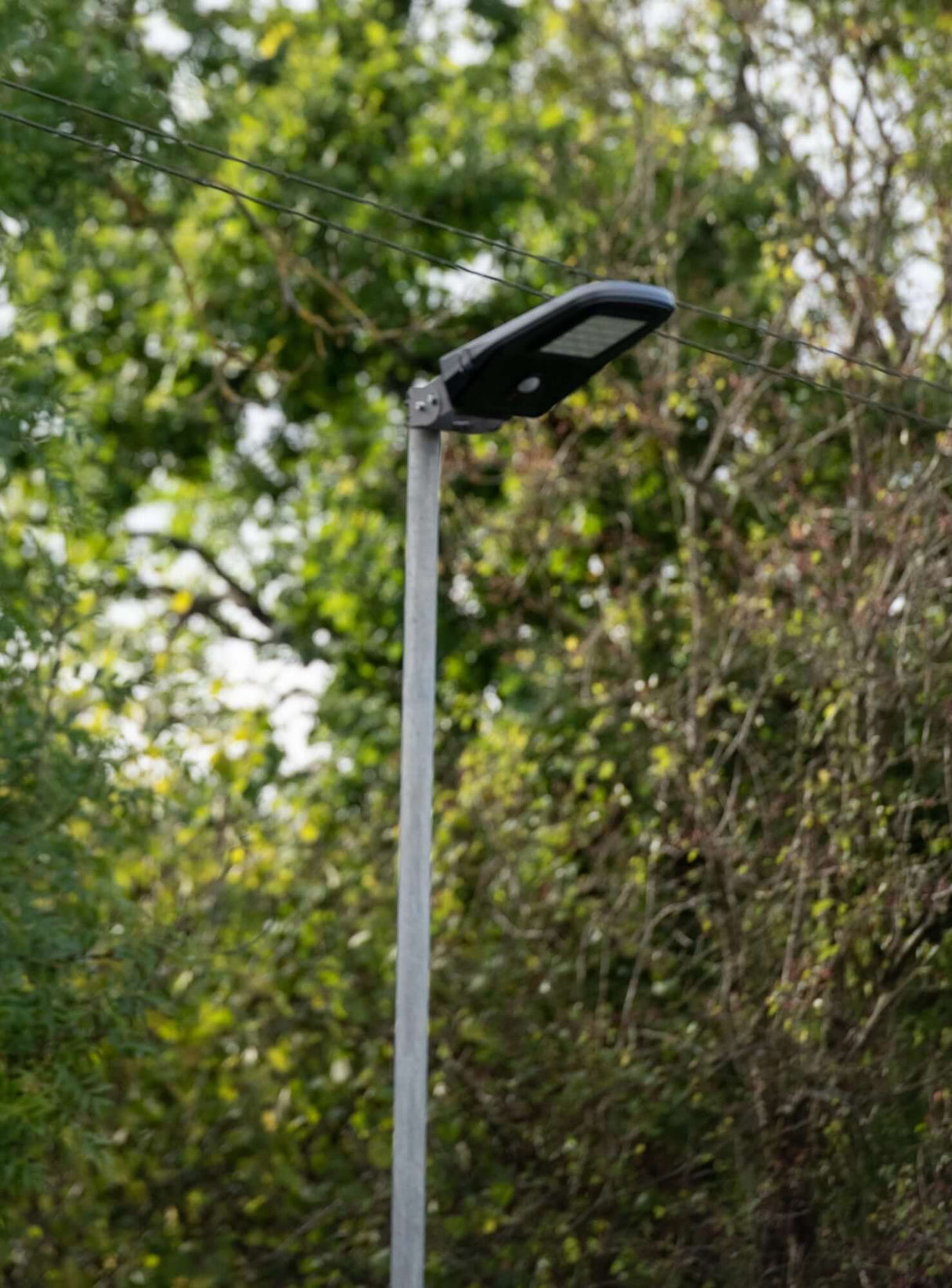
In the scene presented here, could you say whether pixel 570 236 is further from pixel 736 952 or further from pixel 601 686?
pixel 736 952

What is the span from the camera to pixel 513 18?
10094mm

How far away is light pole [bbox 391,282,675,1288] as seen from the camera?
3260mm

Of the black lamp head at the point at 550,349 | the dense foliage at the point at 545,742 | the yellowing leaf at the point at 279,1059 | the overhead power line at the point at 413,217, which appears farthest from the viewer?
the yellowing leaf at the point at 279,1059

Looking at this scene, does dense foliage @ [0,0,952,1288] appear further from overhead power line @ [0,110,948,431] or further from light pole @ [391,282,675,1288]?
light pole @ [391,282,675,1288]

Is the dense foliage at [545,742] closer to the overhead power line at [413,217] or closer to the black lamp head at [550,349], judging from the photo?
the overhead power line at [413,217]

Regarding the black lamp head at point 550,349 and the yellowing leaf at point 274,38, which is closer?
the black lamp head at point 550,349

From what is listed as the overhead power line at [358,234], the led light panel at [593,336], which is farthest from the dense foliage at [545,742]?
the led light panel at [593,336]

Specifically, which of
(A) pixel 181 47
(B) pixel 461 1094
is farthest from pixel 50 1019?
(A) pixel 181 47

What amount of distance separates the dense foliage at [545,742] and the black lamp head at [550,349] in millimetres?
2128

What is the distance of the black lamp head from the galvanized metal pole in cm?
41

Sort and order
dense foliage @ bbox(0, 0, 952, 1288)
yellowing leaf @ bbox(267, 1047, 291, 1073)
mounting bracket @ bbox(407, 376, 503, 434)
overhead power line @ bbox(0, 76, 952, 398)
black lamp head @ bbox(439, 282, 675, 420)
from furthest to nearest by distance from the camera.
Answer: yellowing leaf @ bbox(267, 1047, 291, 1073), dense foliage @ bbox(0, 0, 952, 1288), overhead power line @ bbox(0, 76, 952, 398), mounting bracket @ bbox(407, 376, 503, 434), black lamp head @ bbox(439, 282, 675, 420)

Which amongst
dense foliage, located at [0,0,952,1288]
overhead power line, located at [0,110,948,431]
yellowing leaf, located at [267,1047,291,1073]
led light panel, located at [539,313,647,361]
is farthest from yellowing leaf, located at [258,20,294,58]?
led light panel, located at [539,313,647,361]

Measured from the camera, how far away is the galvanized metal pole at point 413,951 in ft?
10.7

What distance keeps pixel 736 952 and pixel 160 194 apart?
16.0 feet
